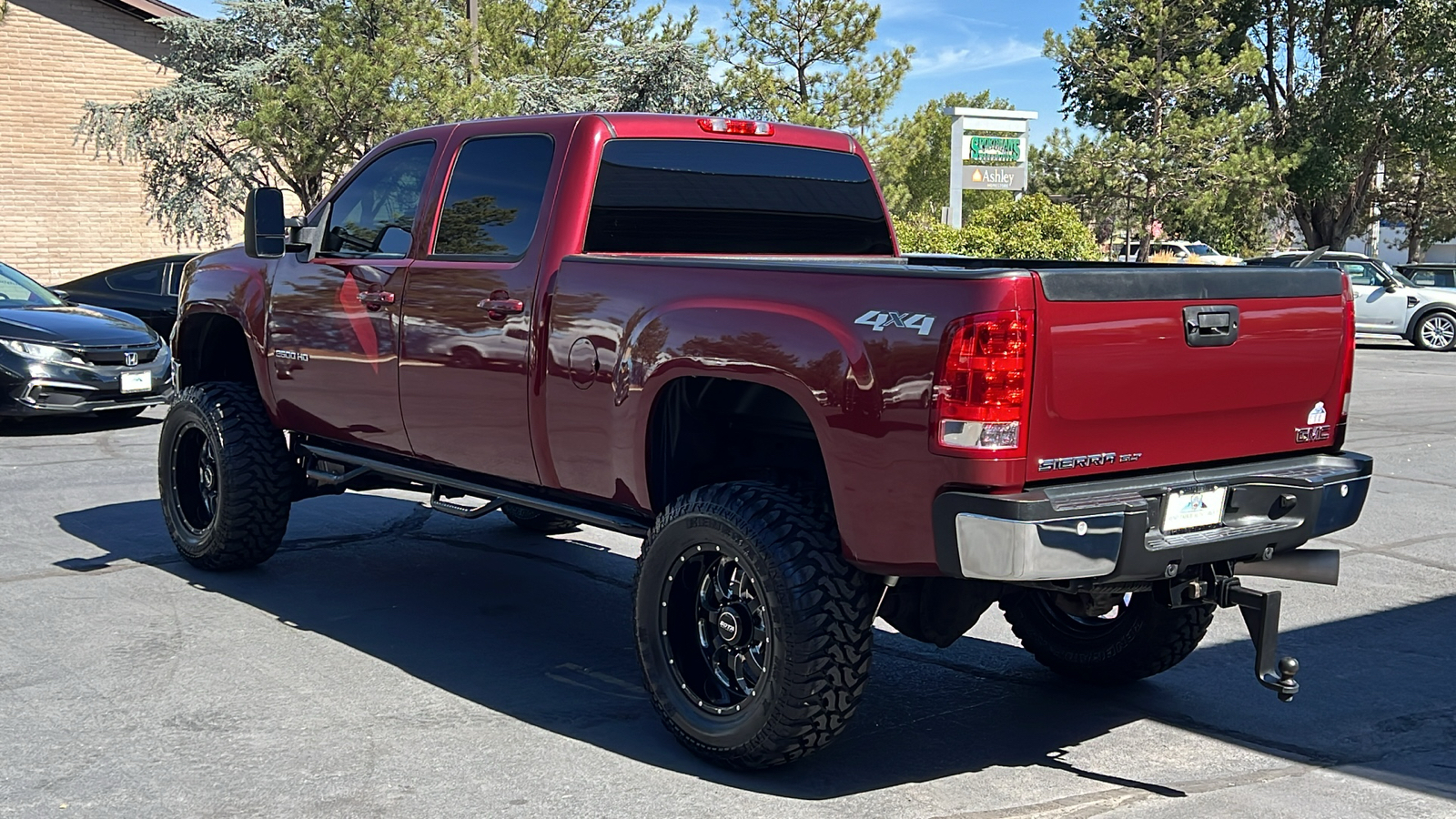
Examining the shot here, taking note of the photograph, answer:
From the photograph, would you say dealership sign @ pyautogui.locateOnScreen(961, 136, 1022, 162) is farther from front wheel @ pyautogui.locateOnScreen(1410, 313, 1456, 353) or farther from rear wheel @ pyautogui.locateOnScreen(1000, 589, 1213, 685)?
rear wheel @ pyautogui.locateOnScreen(1000, 589, 1213, 685)

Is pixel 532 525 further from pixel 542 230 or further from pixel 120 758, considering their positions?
pixel 120 758

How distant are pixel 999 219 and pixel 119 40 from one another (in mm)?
15672

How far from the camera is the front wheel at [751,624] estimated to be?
4.23 m

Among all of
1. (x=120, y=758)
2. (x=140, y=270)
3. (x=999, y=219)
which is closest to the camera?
(x=120, y=758)

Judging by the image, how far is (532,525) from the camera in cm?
830

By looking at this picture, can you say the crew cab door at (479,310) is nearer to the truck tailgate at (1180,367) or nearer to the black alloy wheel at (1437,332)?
the truck tailgate at (1180,367)

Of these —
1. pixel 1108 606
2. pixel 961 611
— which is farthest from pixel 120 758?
pixel 1108 606

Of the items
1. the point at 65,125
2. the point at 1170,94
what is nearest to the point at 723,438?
the point at 65,125

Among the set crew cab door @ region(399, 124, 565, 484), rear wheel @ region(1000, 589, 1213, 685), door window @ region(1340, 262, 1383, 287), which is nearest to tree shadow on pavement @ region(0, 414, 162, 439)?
crew cab door @ region(399, 124, 565, 484)

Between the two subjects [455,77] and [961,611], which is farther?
[455,77]

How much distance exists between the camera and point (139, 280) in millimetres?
16094

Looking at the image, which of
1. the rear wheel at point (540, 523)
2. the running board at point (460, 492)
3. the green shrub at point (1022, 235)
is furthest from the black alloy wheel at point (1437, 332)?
the running board at point (460, 492)

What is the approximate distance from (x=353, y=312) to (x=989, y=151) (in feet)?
59.9

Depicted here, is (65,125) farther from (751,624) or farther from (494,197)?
(751,624)
